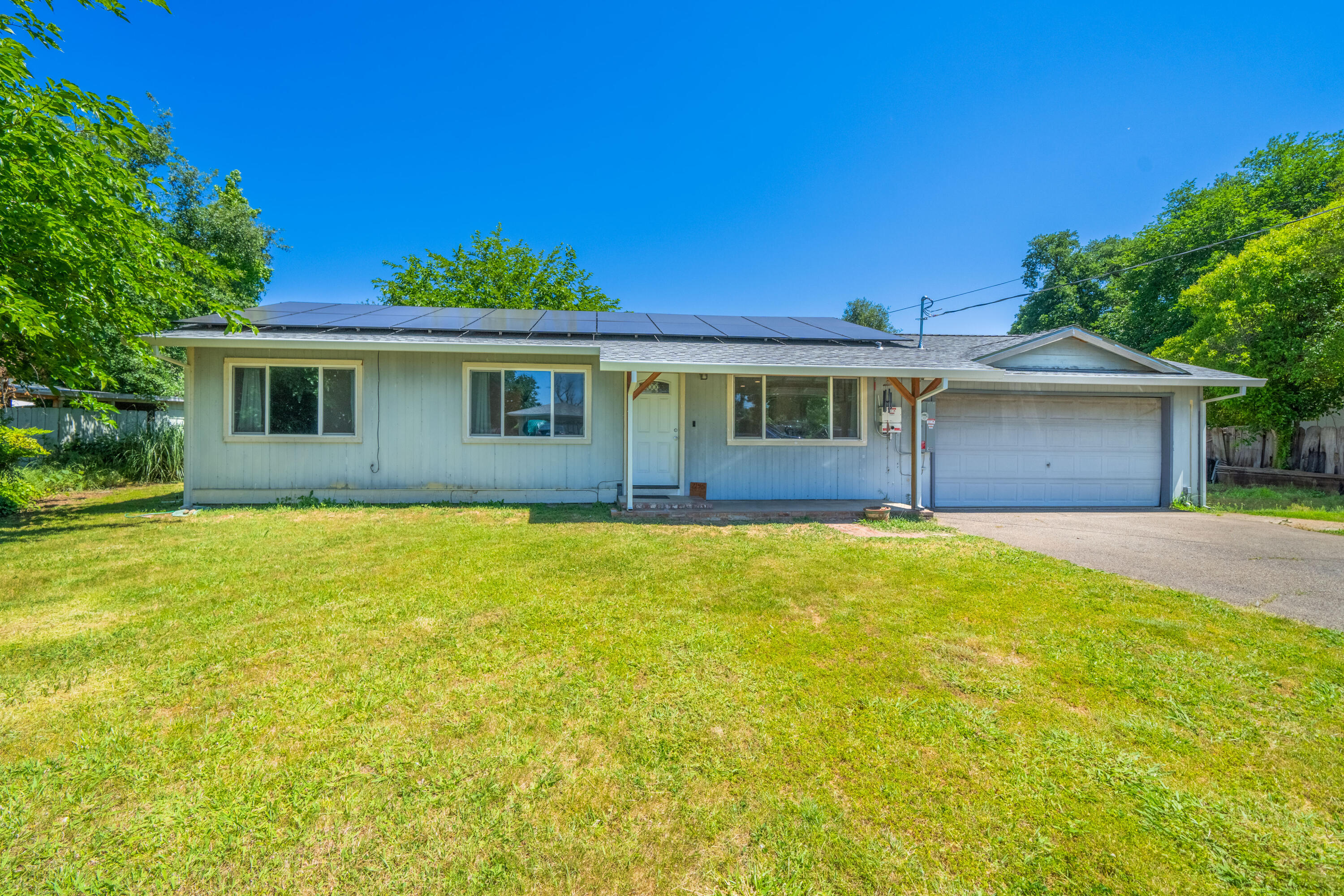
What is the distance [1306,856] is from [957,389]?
28.5 feet

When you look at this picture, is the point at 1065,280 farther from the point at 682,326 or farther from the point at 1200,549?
the point at 1200,549

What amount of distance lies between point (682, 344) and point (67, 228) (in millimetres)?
7514

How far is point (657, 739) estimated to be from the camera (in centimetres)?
229

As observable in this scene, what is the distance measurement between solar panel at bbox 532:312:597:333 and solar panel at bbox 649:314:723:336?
4.25ft

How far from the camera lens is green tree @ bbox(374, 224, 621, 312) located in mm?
24891

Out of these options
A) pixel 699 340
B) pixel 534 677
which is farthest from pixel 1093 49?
pixel 534 677

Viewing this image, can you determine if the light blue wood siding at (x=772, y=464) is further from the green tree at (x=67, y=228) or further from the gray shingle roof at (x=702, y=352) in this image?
the green tree at (x=67, y=228)

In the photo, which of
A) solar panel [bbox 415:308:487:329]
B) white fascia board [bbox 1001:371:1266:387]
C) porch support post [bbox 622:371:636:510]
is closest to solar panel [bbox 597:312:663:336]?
porch support post [bbox 622:371:636:510]

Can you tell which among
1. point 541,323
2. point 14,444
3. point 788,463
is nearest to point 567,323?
point 541,323

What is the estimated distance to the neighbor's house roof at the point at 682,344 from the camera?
25.3 ft

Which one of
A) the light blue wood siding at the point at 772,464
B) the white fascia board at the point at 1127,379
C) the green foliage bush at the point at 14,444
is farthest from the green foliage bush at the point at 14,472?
the white fascia board at the point at 1127,379

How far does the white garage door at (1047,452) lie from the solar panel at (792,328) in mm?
2488

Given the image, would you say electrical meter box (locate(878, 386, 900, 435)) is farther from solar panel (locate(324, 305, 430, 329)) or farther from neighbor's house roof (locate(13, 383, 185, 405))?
neighbor's house roof (locate(13, 383, 185, 405))

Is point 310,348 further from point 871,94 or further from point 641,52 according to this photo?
point 871,94
